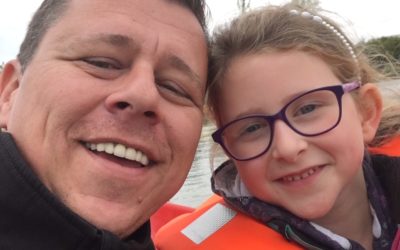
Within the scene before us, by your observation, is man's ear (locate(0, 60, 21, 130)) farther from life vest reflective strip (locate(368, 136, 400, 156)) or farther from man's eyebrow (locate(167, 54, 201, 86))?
life vest reflective strip (locate(368, 136, 400, 156))

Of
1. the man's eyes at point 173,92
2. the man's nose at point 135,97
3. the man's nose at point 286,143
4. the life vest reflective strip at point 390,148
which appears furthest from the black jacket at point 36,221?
the life vest reflective strip at point 390,148

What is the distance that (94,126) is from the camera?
5.31 ft

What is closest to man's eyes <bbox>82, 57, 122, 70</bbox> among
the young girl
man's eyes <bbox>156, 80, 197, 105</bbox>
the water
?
man's eyes <bbox>156, 80, 197, 105</bbox>

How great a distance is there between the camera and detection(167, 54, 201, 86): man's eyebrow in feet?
6.14

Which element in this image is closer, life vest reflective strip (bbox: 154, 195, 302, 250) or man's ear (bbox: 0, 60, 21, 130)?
man's ear (bbox: 0, 60, 21, 130)

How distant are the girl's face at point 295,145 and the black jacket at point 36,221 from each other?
866 mm

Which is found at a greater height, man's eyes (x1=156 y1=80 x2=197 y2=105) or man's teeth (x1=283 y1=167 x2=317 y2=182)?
man's eyes (x1=156 y1=80 x2=197 y2=105)

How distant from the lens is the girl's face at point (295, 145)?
203cm

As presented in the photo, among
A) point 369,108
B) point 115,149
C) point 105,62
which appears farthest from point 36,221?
point 369,108

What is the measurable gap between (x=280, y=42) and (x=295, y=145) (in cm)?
54

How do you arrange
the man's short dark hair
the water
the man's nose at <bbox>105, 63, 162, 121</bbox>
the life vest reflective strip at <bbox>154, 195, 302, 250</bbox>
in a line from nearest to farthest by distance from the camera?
the man's nose at <bbox>105, 63, 162, 121</bbox>, the man's short dark hair, the life vest reflective strip at <bbox>154, 195, 302, 250</bbox>, the water

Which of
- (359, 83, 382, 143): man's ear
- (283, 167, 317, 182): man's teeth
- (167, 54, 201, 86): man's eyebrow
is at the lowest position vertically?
(283, 167, 317, 182): man's teeth

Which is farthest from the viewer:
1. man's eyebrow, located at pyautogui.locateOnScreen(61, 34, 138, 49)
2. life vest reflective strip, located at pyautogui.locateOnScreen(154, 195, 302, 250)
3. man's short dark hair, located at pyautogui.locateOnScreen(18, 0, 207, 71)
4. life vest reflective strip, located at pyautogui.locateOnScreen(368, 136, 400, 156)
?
life vest reflective strip, located at pyautogui.locateOnScreen(368, 136, 400, 156)

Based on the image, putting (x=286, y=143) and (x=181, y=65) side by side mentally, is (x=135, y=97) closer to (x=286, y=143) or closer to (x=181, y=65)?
(x=181, y=65)
